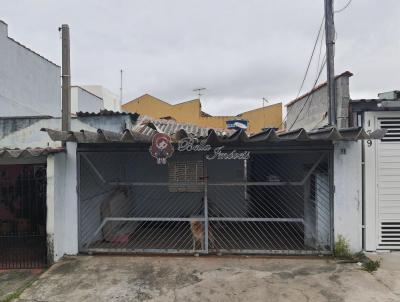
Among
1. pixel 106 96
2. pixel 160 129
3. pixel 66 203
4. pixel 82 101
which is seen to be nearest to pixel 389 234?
pixel 66 203

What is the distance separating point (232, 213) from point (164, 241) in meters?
3.57

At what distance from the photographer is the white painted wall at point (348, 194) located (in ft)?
20.6

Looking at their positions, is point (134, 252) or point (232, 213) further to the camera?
point (232, 213)

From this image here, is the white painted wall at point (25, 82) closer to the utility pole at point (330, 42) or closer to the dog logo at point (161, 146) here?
the dog logo at point (161, 146)

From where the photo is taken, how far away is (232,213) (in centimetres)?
1104

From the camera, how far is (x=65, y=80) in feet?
25.0

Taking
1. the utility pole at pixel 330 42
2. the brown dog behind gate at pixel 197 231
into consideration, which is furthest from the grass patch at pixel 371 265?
the utility pole at pixel 330 42

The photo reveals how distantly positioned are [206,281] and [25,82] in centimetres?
1041

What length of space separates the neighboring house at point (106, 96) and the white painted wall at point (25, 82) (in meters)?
6.79

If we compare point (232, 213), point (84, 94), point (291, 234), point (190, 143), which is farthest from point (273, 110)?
point (190, 143)

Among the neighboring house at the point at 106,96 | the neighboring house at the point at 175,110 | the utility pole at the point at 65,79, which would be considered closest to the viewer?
the utility pole at the point at 65,79

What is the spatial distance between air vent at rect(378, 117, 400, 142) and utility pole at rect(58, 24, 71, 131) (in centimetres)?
667

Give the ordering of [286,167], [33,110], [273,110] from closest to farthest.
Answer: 1. [286,167]
2. [33,110]
3. [273,110]

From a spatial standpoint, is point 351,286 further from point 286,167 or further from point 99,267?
point 286,167
